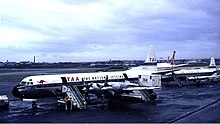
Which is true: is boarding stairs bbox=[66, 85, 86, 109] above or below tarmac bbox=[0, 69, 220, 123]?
above

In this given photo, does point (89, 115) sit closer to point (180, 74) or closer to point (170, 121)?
point (170, 121)

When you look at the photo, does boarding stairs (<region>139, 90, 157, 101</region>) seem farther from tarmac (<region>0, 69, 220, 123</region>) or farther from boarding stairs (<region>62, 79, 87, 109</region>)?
boarding stairs (<region>62, 79, 87, 109</region>)

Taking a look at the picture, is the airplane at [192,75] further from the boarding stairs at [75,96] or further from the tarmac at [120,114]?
the boarding stairs at [75,96]

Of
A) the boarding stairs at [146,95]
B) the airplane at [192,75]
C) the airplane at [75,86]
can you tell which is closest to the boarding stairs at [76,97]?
the airplane at [75,86]

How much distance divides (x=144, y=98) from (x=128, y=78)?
745 cm

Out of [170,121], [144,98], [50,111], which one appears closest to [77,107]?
[50,111]

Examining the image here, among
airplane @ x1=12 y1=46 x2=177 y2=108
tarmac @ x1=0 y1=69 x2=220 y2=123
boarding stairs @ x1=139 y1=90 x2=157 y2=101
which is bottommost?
tarmac @ x1=0 y1=69 x2=220 y2=123

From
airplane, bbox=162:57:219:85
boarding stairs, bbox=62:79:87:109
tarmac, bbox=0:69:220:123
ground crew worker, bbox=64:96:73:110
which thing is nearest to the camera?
tarmac, bbox=0:69:220:123

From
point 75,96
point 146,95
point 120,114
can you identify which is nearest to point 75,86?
point 75,96

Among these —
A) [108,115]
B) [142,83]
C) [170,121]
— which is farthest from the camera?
[142,83]

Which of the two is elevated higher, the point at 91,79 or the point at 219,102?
the point at 91,79

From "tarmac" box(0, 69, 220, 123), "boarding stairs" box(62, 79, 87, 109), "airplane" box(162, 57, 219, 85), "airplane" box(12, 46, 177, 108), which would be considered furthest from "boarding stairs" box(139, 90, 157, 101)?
"airplane" box(162, 57, 219, 85)

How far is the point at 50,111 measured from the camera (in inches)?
1233

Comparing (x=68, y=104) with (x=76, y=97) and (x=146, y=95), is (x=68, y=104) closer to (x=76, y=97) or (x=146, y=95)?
(x=76, y=97)
